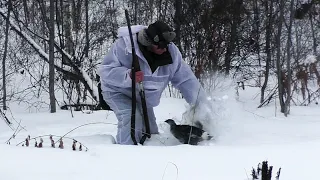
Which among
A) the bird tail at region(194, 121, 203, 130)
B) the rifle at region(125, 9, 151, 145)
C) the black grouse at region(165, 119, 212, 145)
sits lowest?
the black grouse at region(165, 119, 212, 145)

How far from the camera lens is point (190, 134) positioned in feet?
12.9

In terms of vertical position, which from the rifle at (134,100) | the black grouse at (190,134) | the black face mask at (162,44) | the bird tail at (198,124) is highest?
the black face mask at (162,44)

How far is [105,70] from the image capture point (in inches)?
160

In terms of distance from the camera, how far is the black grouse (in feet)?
13.1

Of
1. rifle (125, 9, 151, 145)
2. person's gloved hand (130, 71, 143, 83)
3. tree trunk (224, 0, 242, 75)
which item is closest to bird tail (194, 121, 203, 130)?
rifle (125, 9, 151, 145)

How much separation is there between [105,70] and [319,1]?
1446 centimetres

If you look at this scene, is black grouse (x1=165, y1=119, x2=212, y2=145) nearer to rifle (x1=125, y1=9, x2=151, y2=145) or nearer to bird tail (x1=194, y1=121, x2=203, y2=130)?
bird tail (x1=194, y1=121, x2=203, y2=130)

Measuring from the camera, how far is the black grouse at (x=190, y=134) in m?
4.00

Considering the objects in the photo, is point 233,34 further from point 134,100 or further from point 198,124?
point 134,100

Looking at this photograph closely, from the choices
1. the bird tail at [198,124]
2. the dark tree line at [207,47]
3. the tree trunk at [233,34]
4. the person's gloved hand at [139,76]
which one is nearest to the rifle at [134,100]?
the person's gloved hand at [139,76]

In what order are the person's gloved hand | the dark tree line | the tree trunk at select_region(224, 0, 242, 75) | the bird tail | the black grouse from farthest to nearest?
the tree trunk at select_region(224, 0, 242, 75)
the dark tree line
the bird tail
the black grouse
the person's gloved hand

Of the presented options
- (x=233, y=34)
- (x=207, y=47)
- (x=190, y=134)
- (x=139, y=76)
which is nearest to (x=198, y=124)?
(x=190, y=134)

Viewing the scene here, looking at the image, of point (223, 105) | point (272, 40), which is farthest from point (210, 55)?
point (223, 105)

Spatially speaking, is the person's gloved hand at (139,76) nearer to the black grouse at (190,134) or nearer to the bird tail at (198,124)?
the black grouse at (190,134)
